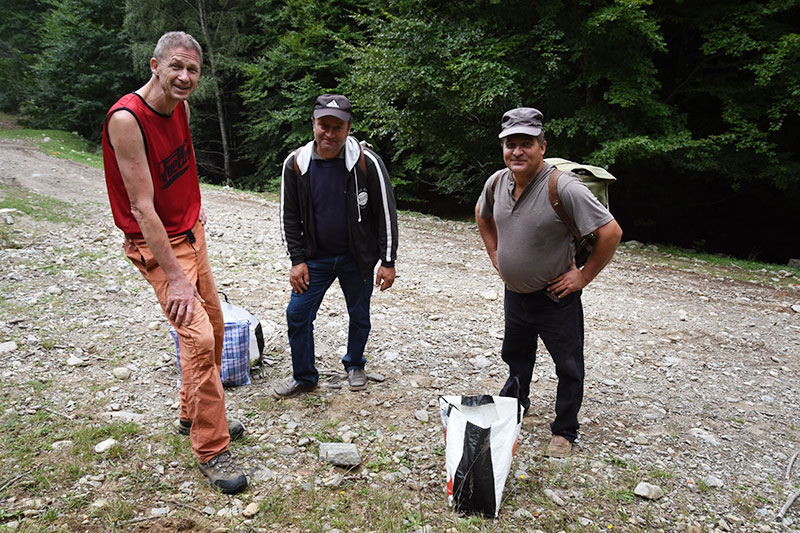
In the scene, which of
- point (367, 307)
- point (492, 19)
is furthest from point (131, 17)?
point (367, 307)

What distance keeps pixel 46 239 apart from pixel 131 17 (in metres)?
18.1

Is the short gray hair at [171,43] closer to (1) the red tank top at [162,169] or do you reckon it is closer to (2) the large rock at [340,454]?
(1) the red tank top at [162,169]

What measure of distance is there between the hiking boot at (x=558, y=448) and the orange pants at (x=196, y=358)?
6.33ft

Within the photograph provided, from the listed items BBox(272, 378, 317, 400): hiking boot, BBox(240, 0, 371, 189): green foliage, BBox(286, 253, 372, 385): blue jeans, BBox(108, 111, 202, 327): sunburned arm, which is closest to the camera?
BBox(108, 111, 202, 327): sunburned arm

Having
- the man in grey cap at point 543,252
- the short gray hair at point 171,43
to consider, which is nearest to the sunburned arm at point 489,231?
the man in grey cap at point 543,252

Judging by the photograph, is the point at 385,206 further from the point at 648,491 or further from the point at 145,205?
the point at 648,491

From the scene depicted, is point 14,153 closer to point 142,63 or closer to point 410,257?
point 142,63

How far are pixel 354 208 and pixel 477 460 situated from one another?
1780mm

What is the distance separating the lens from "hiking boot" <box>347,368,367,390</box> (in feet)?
12.2

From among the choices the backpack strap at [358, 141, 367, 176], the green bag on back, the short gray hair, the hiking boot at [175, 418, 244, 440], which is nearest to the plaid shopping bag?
the hiking boot at [175, 418, 244, 440]

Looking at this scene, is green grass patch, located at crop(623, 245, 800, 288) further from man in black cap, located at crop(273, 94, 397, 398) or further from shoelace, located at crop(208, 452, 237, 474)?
shoelace, located at crop(208, 452, 237, 474)

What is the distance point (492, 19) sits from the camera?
10875 millimetres

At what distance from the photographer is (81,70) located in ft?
81.6

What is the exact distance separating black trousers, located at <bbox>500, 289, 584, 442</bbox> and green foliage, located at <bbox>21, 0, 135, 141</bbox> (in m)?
27.3
